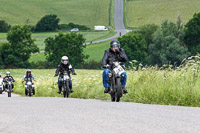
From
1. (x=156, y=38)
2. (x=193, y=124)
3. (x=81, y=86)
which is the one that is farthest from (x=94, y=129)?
(x=156, y=38)

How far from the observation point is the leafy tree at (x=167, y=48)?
286ft

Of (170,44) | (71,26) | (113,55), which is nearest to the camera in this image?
(113,55)

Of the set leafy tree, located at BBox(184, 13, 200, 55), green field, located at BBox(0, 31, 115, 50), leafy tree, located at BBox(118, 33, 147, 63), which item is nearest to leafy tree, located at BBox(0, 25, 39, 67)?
green field, located at BBox(0, 31, 115, 50)

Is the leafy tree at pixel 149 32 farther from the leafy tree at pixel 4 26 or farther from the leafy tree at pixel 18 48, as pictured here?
the leafy tree at pixel 4 26

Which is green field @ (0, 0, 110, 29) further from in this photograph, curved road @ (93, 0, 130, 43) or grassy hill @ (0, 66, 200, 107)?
grassy hill @ (0, 66, 200, 107)

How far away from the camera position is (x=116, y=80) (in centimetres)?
1129

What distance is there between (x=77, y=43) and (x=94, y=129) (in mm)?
99193

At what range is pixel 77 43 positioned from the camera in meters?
105

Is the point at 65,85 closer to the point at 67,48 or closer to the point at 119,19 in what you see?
the point at 67,48

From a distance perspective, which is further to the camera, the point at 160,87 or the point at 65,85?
the point at 65,85


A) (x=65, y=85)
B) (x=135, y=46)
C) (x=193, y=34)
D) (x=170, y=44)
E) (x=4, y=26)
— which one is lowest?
(x=65, y=85)

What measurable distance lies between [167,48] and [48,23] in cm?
5777

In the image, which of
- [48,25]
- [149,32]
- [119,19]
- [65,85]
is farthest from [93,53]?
[65,85]

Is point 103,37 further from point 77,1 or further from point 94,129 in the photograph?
point 94,129
